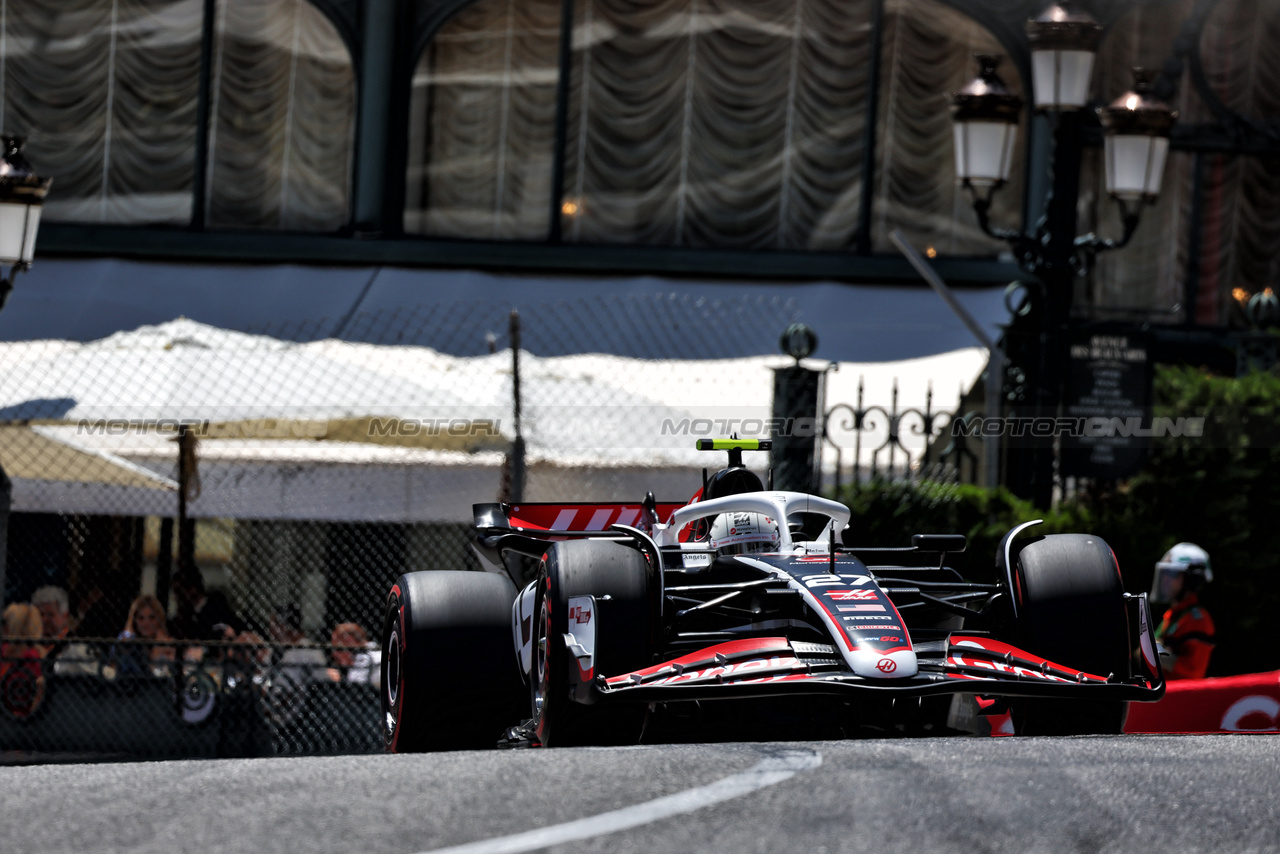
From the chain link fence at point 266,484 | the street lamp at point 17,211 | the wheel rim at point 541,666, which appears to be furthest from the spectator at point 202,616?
the wheel rim at point 541,666

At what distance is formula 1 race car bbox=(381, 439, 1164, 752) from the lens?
6141 millimetres

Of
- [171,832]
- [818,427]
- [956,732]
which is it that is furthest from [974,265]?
[171,832]

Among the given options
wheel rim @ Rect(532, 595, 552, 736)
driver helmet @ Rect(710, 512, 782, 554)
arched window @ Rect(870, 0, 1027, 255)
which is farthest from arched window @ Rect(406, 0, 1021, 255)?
wheel rim @ Rect(532, 595, 552, 736)

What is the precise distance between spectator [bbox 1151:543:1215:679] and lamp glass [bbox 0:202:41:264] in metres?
6.28

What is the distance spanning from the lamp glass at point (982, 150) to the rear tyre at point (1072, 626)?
4.24 m

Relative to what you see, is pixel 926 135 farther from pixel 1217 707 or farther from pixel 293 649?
pixel 1217 707

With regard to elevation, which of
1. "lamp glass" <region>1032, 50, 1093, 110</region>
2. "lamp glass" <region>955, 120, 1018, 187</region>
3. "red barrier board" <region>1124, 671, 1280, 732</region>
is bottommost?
"red barrier board" <region>1124, 671, 1280, 732</region>

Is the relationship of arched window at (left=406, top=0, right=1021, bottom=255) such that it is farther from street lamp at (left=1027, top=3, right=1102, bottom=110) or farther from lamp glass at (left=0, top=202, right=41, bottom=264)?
lamp glass at (left=0, top=202, right=41, bottom=264)

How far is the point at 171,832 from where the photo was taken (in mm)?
3998

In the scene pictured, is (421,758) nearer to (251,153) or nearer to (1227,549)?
(1227,549)

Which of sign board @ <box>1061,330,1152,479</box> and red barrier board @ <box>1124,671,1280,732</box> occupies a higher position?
sign board @ <box>1061,330,1152,479</box>

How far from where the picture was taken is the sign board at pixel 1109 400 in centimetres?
1127

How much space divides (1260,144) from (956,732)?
8.95 meters

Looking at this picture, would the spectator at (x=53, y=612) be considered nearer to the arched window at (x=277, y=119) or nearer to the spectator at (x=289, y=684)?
the spectator at (x=289, y=684)
